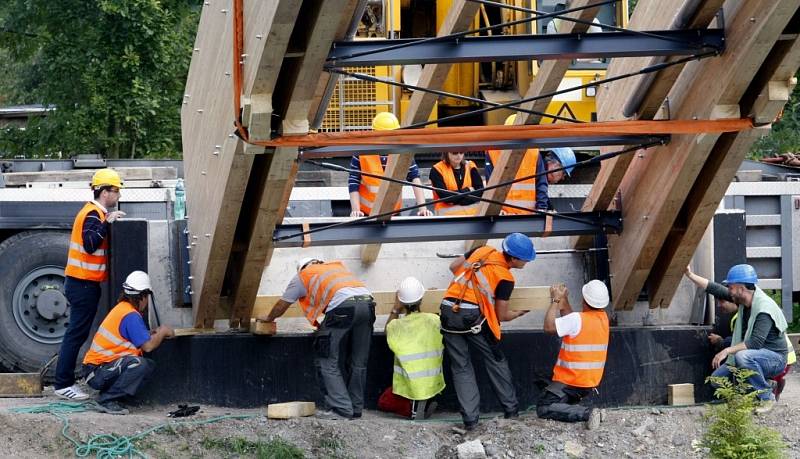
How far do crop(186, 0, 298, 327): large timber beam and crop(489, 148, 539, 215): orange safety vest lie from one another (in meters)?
2.40

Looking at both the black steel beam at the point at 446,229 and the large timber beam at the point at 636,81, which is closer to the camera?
the large timber beam at the point at 636,81

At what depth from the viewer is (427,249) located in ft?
37.9

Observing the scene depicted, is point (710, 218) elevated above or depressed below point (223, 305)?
above

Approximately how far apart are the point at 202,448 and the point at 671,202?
3688mm

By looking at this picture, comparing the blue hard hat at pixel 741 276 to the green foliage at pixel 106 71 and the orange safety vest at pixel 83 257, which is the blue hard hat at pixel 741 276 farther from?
the green foliage at pixel 106 71

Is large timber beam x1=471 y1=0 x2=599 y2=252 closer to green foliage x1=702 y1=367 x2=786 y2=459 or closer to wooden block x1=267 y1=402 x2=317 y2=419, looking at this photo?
wooden block x1=267 y1=402 x2=317 y2=419

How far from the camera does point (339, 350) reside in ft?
34.1

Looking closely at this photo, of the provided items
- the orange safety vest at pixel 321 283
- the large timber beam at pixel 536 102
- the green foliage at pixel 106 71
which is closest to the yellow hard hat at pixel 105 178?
the orange safety vest at pixel 321 283

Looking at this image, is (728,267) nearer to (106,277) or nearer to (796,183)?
(796,183)

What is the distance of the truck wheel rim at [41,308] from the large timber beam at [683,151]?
4573mm

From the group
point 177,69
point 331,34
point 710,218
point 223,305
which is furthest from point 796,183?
point 177,69

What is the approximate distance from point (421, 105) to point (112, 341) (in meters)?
A: 2.94

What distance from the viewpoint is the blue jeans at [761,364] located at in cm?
1017

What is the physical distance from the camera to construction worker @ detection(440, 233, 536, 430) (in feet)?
33.2
